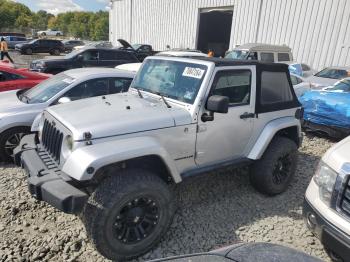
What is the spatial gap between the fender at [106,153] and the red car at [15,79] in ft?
14.5

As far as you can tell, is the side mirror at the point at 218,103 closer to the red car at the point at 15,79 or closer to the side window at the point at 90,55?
the red car at the point at 15,79

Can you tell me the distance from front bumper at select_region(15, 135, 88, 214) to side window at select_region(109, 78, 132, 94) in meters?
2.37

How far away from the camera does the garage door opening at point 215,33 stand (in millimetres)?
25950

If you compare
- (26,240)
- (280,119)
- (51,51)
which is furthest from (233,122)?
(51,51)

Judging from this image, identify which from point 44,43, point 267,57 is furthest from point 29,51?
point 267,57

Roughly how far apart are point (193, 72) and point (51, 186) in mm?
1958

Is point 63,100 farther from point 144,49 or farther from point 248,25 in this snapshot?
point 144,49

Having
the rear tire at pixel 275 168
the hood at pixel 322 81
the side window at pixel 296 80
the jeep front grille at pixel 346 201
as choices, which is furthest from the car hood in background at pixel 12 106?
the hood at pixel 322 81

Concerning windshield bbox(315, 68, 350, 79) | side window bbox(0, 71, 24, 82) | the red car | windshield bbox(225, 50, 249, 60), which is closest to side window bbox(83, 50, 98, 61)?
the red car

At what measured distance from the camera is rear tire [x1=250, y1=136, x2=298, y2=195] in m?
4.09

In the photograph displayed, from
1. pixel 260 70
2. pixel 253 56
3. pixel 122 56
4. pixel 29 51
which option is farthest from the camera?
pixel 29 51

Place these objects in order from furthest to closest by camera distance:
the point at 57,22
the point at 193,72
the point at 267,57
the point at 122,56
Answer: the point at 57,22, the point at 267,57, the point at 122,56, the point at 193,72

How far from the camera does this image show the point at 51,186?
2635 mm

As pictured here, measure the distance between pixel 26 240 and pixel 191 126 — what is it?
2138mm
